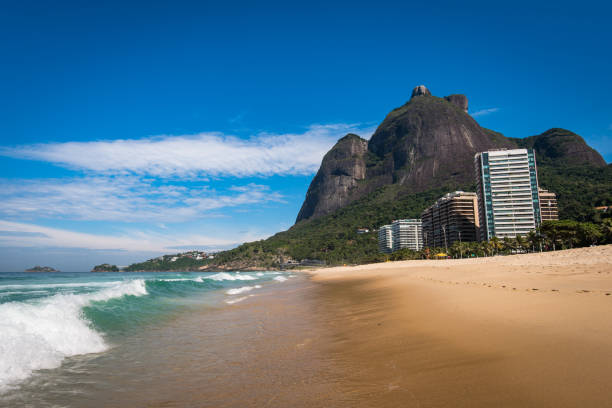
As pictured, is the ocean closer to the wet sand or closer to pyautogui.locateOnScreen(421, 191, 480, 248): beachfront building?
the wet sand

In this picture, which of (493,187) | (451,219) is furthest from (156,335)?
(451,219)

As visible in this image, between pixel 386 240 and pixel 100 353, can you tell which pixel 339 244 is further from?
Answer: pixel 100 353

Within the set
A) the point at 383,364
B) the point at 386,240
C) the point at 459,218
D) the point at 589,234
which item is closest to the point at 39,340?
the point at 383,364

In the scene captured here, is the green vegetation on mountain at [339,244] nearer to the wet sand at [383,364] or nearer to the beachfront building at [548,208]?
the beachfront building at [548,208]

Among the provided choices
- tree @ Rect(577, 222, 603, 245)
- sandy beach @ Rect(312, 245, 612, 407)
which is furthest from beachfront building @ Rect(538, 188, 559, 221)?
sandy beach @ Rect(312, 245, 612, 407)

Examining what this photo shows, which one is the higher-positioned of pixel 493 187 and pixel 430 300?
pixel 493 187

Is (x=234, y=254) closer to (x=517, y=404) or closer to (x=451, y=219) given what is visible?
(x=451, y=219)

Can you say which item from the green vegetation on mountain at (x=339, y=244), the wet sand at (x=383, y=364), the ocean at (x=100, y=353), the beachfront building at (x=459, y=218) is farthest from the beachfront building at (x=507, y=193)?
the ocean at (x=100, y=353)
